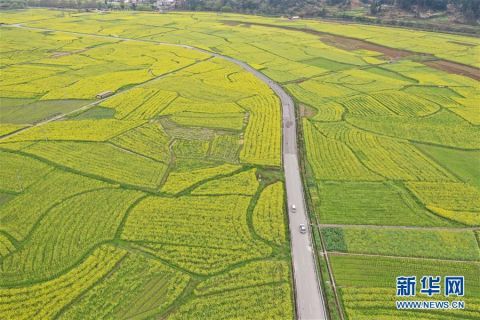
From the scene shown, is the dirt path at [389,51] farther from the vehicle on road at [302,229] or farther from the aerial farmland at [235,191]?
the vehicle on road at [302,229]

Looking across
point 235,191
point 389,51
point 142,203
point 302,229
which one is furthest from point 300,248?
point 389,51

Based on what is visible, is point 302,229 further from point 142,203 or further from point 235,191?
point 142,203

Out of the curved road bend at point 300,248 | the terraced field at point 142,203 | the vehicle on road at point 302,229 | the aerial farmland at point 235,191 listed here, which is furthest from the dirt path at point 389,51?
the vehicle on road at point 302,229

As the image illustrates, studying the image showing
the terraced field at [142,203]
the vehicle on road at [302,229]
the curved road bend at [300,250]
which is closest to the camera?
the curved road bend at [300,250]

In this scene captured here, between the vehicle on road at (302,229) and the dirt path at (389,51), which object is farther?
the dirt path at (389,51)

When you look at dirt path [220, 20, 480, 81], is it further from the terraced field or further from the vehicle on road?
the vehicle on road

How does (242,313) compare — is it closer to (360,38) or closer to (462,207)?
(462,207)

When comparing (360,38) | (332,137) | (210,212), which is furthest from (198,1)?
(210,212)

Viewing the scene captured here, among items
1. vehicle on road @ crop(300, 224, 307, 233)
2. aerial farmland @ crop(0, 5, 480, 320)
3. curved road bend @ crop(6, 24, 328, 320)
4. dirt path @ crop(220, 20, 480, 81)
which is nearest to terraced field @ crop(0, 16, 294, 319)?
aerial farmland @ crop(0, 5, 480, 320)

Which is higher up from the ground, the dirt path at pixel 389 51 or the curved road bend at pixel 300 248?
the dirt path at pixel 389 51
